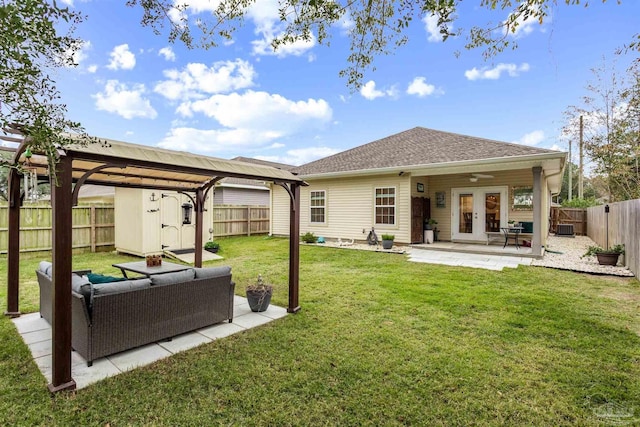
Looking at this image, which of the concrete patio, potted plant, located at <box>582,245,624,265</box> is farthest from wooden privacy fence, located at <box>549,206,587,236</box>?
the concrete patio

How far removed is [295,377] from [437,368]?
1.39 metres

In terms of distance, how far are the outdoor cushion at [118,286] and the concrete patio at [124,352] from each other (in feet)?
2.35

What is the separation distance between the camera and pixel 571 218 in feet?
60.0

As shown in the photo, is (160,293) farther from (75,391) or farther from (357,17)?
(357,17)

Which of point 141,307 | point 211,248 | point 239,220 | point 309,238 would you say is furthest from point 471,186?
point 141,307

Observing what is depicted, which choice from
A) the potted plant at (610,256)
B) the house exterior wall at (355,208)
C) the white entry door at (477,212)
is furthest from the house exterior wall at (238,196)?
the potted plant at (610,256)

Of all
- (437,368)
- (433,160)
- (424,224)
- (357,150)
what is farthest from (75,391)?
(357,150)

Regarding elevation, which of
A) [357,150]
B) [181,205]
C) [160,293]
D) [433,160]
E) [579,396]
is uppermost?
[357,150]

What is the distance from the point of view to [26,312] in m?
4.59

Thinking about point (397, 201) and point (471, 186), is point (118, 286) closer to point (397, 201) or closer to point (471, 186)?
point (397, 201)

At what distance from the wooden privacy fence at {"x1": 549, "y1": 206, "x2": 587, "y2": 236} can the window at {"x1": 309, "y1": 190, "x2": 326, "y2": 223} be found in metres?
14.0

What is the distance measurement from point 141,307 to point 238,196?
641 inches

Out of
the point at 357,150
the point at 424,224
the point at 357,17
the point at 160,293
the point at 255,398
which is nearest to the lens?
the point at 255,398

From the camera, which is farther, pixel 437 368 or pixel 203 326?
pixel 203 326
